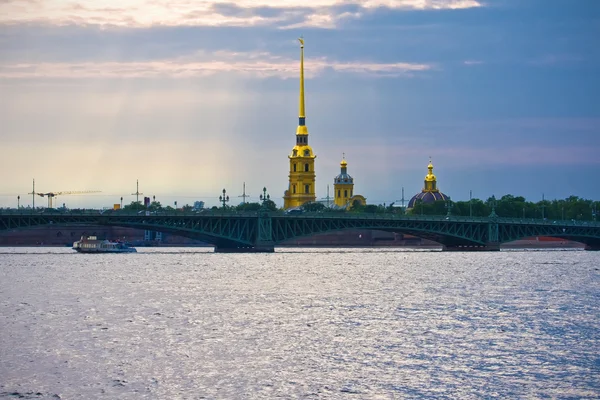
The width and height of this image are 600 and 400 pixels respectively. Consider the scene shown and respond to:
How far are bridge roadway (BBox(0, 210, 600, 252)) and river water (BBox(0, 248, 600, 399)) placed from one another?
37780 millimetres

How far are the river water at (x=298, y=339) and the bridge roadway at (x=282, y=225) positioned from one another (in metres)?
37.8

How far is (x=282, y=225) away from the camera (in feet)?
449

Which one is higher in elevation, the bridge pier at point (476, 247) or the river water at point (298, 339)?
the bridge pier at point (476, 247)

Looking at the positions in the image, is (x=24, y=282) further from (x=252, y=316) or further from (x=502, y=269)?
(x=502, y=269)

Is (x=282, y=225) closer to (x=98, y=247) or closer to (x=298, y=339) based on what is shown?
(x=98, y=247)

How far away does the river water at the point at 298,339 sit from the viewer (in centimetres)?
3594

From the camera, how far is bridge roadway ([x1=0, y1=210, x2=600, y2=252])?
4811 inches

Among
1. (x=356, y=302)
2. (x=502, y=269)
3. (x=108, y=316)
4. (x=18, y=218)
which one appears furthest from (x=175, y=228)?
(x=108, y=316)

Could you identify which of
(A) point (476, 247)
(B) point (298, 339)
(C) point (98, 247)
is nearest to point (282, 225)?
(C) point (98, 247)

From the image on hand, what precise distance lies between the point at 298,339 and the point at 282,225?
3561 inches

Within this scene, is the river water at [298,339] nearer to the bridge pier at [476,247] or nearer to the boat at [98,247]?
the bridge pier at [476,247]

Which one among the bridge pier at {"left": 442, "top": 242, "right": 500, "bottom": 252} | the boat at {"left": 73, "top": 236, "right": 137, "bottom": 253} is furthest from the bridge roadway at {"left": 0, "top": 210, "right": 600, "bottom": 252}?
the boat at {"left": 73, "top": 236, "right": 137, "bottom": 253}

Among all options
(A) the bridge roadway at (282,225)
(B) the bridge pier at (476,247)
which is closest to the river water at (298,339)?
(A) the bridge roadway at (282,225)

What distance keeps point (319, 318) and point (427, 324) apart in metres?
4.88
